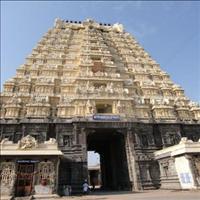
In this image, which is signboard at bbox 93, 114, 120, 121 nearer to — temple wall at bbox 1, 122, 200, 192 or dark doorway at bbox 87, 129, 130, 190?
temple wall at bbox 1, 122, 200, 192

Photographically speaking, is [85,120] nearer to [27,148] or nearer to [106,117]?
[106,117]

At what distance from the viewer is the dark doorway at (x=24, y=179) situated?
61.1 ft

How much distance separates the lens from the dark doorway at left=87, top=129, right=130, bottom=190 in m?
26.9

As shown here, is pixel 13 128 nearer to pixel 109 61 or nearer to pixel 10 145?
pixel 10 145

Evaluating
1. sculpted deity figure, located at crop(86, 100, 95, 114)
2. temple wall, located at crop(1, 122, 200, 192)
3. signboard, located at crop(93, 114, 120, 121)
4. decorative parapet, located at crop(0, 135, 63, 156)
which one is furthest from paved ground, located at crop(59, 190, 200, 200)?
sculpted deity figure, located at crop(86, 100, 95, 114)

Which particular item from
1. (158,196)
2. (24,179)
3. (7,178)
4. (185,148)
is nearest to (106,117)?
(185,148)

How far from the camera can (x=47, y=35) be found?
130 feet

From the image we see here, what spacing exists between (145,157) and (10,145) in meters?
14.9

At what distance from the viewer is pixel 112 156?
32.4 meters

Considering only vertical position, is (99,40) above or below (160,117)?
above

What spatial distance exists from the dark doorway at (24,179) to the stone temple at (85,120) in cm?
8

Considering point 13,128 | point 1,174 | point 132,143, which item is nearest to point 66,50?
point 13,128

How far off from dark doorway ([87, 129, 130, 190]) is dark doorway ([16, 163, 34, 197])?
31.0ft

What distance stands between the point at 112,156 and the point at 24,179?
632 inches
